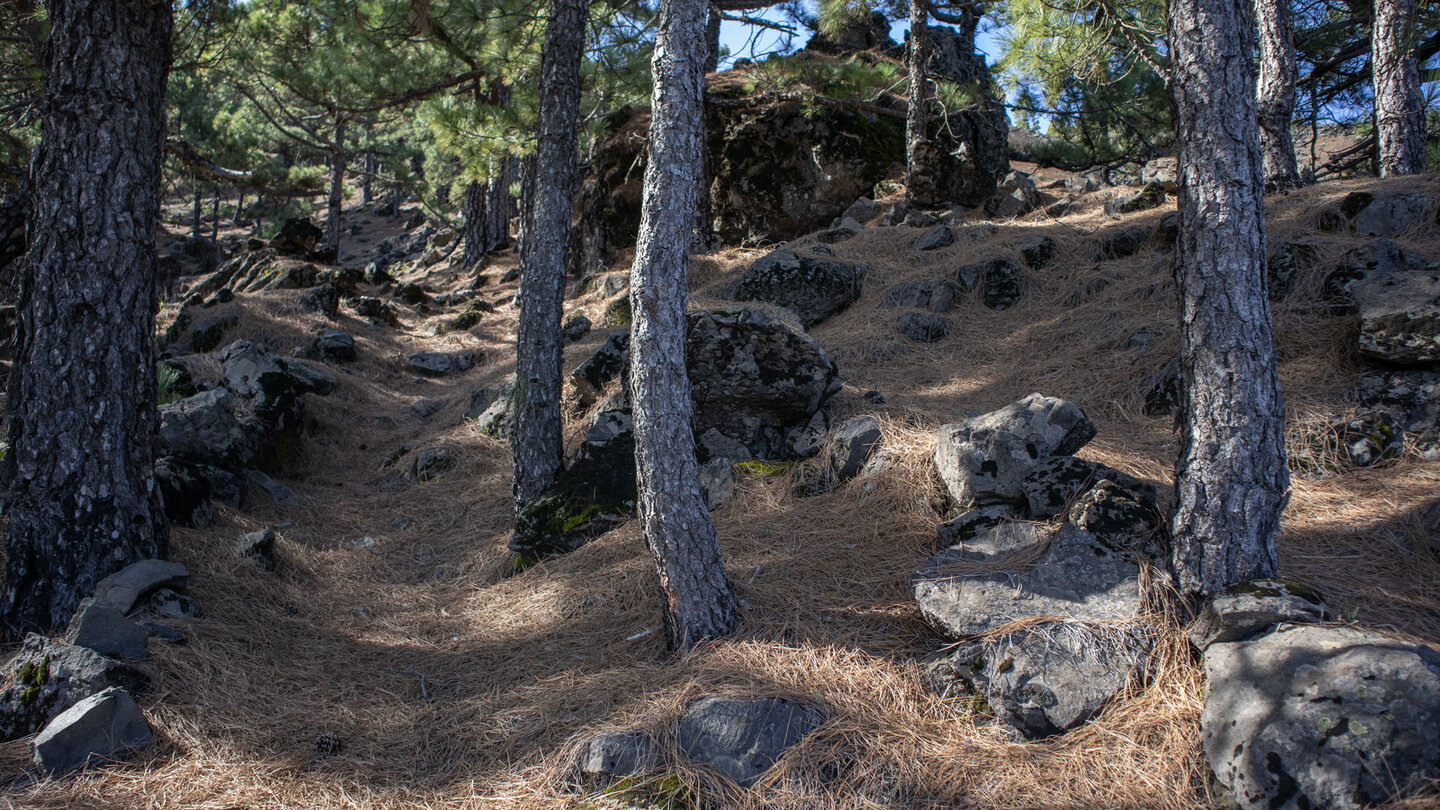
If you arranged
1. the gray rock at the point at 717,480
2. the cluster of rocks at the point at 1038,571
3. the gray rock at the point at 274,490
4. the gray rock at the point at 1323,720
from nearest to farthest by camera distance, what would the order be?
the gray rock at the point at 1323,720
the cluster of rocks at the point at 1038,571
the gray rock at the point at 717,480
the gray rock at the point at 274,490

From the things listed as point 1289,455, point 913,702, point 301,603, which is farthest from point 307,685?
point 1289,455

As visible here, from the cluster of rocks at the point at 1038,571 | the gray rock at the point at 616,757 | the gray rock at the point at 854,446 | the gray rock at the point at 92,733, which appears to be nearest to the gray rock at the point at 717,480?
the gray rock at the point at 854,446

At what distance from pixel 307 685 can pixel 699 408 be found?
2.80 m

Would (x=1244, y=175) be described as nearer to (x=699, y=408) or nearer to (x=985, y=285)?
(x=699, y=408)

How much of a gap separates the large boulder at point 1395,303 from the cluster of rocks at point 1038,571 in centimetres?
180

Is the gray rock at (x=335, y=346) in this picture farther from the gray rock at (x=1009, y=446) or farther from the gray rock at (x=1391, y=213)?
the gray rock at (x=1391, y=213)

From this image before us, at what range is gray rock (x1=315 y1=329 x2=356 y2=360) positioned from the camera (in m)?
9.13

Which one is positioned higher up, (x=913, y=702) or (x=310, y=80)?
(x=310, y=80)

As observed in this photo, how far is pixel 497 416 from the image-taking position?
683 centimetres

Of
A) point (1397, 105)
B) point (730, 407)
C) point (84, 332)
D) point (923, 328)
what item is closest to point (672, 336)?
point (730, 407)

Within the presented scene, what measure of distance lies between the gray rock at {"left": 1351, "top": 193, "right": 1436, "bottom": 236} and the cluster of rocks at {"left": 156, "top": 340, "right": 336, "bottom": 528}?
8.29m

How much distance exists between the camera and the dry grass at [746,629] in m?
2.51

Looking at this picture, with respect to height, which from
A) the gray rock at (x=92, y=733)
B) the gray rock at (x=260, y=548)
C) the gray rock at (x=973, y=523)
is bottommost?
the gray rock at (x=92, y=733)

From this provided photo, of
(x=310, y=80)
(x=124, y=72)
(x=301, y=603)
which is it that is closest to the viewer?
(x=124, y=72)
